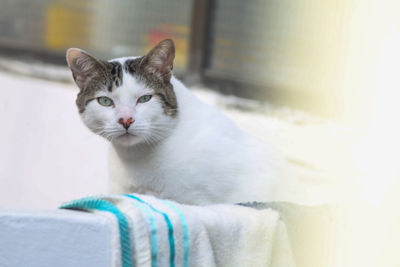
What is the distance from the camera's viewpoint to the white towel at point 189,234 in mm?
801

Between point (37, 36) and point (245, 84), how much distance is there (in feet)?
3.71

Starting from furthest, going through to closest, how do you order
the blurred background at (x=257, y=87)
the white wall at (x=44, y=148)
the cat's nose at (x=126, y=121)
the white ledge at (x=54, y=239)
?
the white wall at (x=44, y=148), the cat's nose at (x=126, y=121), the blurred background at (x=257, y=87), the white ledge at (x=54, y=239)

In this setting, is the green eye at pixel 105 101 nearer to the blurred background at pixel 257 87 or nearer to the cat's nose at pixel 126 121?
the cat's nose at pixel 126 121

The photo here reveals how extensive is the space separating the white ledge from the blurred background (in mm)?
373

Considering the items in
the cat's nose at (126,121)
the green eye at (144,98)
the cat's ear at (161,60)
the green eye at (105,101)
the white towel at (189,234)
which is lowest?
the white towel at (189,234)

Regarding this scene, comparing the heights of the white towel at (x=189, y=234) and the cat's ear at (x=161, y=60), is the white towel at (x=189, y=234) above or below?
below

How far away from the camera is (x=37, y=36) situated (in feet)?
8.40

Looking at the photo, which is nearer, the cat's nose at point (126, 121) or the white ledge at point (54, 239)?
the white ledge at point (54, 239)

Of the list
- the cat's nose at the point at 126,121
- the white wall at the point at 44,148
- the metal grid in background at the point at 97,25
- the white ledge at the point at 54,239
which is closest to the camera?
the white ledge at the point at 54,239

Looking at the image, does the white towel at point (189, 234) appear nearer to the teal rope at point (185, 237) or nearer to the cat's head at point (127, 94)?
the teal rope at point (185, 237)

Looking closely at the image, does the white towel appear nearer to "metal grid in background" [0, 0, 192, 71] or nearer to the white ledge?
the white ledge

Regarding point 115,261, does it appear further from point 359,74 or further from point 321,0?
point 321,0

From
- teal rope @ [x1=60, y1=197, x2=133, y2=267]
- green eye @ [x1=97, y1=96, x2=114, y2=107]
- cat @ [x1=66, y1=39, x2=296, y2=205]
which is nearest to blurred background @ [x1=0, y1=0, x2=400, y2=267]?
Answer: cat @ [x1=66, y1=39, x2=296, y2=205]

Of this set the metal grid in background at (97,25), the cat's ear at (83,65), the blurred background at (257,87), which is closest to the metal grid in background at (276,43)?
the blurred background at (257,87)
